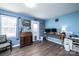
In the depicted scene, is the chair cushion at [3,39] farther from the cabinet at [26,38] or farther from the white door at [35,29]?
the white door at [35,29]

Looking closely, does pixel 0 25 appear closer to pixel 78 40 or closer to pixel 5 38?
pixel 5 38

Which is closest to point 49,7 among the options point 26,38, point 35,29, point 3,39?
point 3,39

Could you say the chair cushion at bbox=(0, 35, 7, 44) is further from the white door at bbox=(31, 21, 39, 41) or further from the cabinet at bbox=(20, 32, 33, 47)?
the white door at bbox=(31, 21, 39, 41)

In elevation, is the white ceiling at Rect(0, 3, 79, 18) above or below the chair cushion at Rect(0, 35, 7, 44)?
above

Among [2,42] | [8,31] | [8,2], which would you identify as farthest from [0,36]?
[8,2]

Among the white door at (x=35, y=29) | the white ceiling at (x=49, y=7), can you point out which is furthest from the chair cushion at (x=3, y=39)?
the white door at (x=35, y=29)

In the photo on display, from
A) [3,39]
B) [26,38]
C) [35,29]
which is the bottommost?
[26,38]

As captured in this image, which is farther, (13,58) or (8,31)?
(8,31)

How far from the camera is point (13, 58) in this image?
71.2 inches

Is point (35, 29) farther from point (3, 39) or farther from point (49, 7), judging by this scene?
point (49, 7)

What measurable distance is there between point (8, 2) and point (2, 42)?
4.36 feet

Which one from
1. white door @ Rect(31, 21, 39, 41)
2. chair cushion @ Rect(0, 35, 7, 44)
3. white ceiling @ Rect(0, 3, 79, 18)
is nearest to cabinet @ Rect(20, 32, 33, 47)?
white door @ Rect(31, 21, 39, 41)

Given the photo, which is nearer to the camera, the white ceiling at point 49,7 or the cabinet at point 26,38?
the white ceiling at point 49,7

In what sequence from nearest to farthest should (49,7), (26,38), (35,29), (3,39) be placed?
(49,7) → (3,39) → (26,38) → (35,29)
